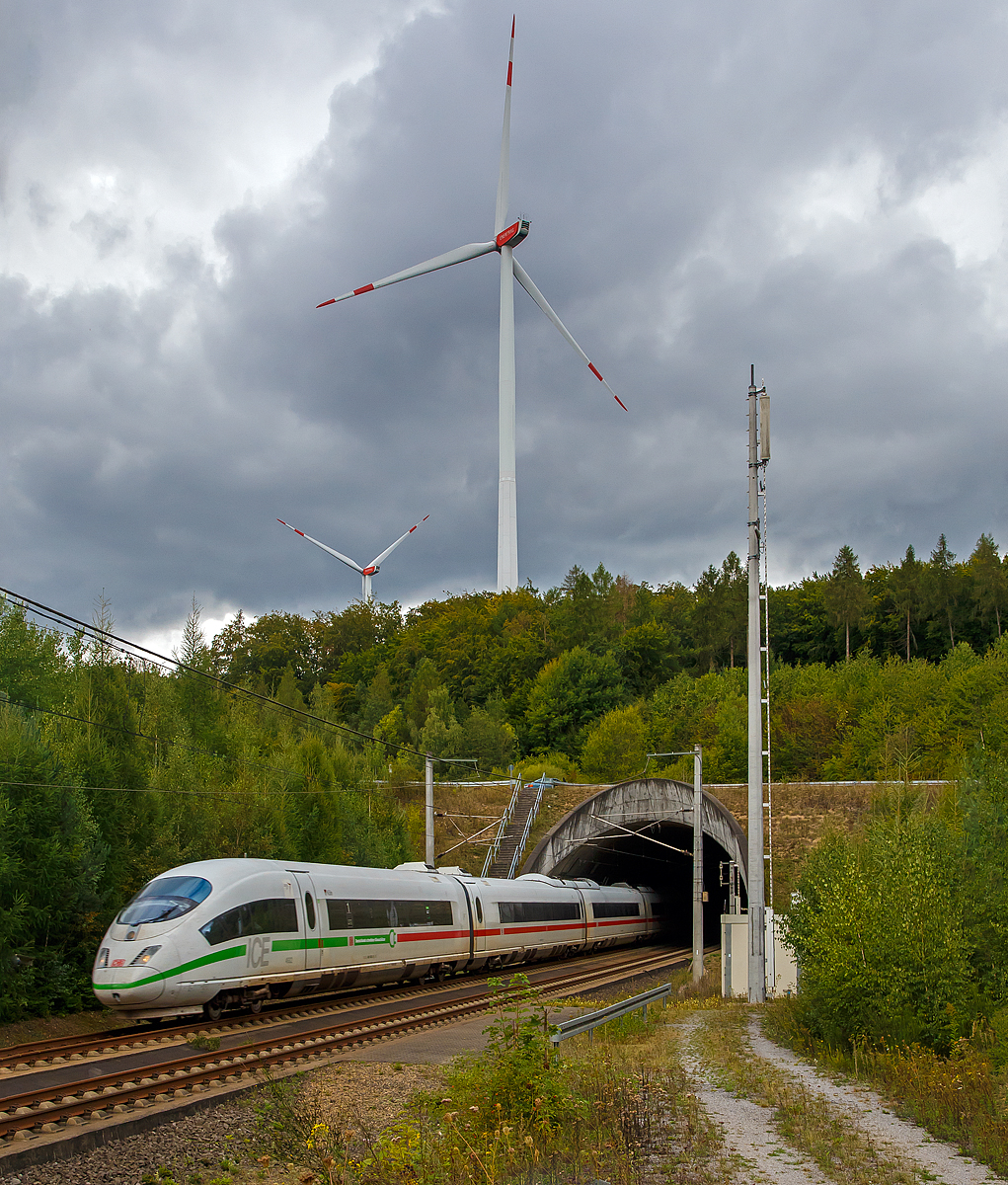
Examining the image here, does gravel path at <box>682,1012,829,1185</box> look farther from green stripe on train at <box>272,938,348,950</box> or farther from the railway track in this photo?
green stripe on train at <box>272,938,348,950</box>

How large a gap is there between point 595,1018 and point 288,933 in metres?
9.58

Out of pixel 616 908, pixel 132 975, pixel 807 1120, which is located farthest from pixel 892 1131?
pixel 616 908

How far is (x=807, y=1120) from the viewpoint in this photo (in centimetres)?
1141

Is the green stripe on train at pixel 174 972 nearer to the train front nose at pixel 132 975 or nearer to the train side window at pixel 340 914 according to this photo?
the train front nose at pixel 132 975

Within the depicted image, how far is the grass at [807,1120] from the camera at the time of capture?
934 cm

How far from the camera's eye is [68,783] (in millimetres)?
24125

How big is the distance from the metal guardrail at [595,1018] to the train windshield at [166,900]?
316 inches

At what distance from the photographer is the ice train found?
65.9 feet

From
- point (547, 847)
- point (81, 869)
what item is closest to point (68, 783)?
point (81, 869)

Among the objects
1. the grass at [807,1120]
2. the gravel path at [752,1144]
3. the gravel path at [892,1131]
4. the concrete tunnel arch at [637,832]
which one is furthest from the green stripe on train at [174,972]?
the concrete tunnel arch at [637,832]

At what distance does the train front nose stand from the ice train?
0.06 ft

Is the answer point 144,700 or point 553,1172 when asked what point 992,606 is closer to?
point 144,700

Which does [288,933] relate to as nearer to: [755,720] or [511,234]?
[755,720]

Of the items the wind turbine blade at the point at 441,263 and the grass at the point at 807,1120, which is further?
the wind turbine blade at the point at 441,263
